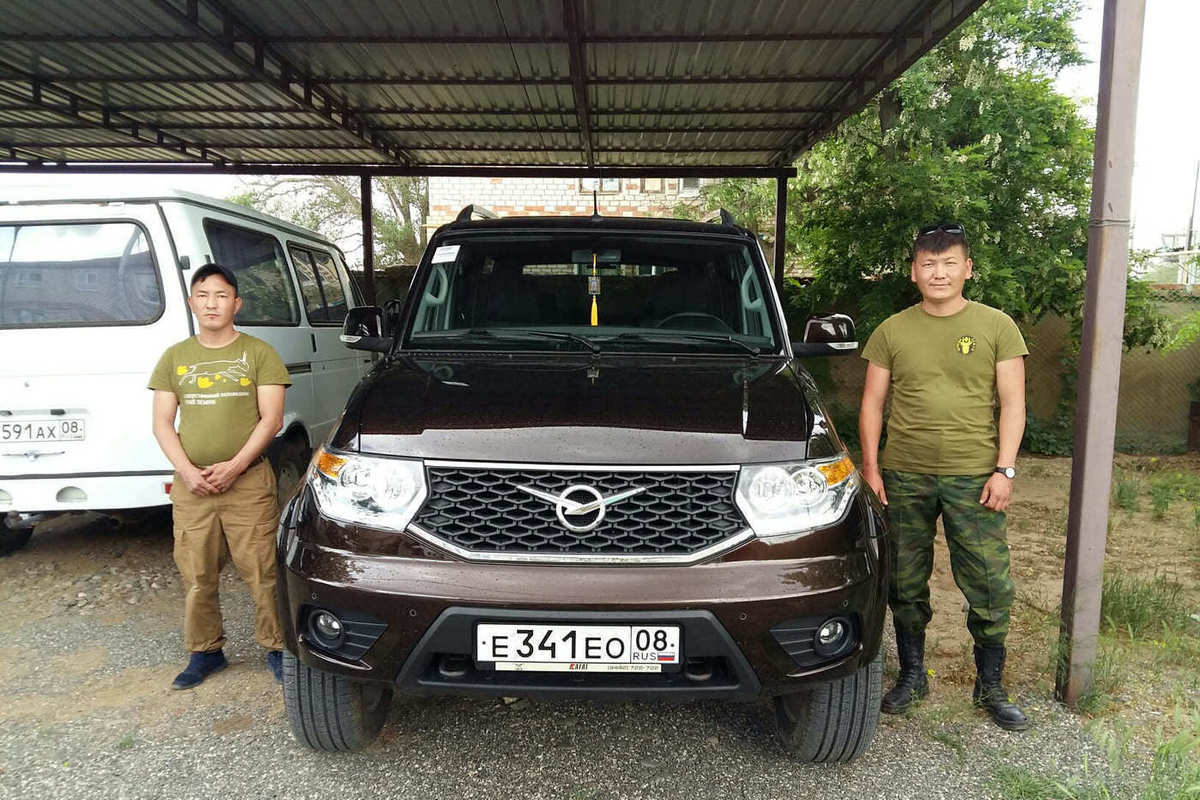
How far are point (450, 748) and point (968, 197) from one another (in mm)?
6316

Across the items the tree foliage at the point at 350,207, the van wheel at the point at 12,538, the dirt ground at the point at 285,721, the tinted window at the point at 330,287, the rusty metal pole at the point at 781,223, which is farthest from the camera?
the tree foliage at the point at 350,207

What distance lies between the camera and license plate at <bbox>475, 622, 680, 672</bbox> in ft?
7.19

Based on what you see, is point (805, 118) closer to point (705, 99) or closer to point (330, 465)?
point (705, 99)

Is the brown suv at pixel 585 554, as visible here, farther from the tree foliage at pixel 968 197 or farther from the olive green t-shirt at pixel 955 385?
the tree foliage at pixel 968 197

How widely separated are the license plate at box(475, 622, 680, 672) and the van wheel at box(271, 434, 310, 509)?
110 inches

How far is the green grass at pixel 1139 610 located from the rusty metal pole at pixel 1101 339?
748 millimetres

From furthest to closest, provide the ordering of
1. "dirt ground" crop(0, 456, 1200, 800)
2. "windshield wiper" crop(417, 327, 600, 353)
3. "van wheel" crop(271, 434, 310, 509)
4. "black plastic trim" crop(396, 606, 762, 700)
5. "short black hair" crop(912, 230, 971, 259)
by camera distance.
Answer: "van wheel" crop(271, 434, 310, 509) < "windshield wiper" crop(417, 327, 600, 353) < "short black hair" crop(912, 230, 971, 259) < "dirt ground" crop(0, 456, 1200, 800) < "black plastic trim" crop(396, 606, 762, 700)

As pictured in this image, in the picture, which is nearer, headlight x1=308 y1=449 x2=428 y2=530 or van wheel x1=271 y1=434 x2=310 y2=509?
headlight x1=308 y1=449 x2=428 y2=530

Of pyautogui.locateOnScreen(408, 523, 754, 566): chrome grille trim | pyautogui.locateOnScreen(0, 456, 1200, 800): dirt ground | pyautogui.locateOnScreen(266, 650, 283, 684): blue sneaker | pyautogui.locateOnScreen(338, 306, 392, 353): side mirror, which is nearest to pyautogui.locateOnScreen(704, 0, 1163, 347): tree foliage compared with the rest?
pyautogui.locateOnScreen(0, 456, 1200, 800): dirt ground

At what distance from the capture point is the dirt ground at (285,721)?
108 inches

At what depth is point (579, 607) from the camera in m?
2.18

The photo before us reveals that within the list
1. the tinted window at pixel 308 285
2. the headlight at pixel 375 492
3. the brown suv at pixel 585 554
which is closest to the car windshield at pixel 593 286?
the brown suv at pixel 585 554

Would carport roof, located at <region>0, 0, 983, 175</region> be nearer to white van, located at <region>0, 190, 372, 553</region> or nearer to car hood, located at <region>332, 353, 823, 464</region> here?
white van, located at <region>0, 190, 372, 553</region>

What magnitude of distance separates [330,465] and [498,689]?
0.83 m
